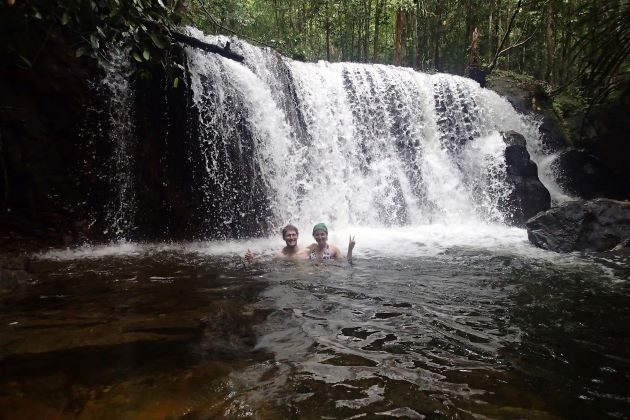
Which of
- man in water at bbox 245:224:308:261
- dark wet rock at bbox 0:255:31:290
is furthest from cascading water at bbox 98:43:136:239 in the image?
man in water at bbox 245:224:308:261

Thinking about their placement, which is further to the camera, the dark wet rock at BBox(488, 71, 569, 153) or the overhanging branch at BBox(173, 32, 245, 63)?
the dark wet rock at BBox(488, 71, 569, 153)

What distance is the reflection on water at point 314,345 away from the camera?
90.0 inches

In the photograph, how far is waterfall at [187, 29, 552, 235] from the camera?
859 centimetres

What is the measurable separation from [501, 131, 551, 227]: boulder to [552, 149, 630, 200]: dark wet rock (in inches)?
65.9

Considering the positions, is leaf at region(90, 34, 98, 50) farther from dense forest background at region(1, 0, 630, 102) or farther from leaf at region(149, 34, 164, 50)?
dense forest background at region(1, 0, 630, 102)

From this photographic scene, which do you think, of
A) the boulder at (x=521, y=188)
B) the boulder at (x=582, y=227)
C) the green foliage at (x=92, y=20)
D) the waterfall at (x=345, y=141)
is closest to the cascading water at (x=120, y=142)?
the waterfall at (x=345, y=141)

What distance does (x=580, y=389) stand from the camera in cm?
249

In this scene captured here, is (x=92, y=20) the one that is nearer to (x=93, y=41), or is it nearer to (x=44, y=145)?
(x=93, y=41)

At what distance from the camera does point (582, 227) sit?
24.2 feet

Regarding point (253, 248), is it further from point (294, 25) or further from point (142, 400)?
point (294, 25)

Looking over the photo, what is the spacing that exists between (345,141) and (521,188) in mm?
4494

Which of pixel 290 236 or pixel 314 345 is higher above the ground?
pixel 290 236

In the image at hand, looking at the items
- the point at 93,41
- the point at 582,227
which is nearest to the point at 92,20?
the point at 93,41

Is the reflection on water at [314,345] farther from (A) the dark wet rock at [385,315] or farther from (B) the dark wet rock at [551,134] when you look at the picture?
(B) the dark wet rock at [551,134]
